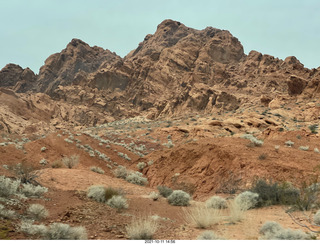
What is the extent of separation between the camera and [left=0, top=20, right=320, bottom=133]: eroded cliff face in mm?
61438

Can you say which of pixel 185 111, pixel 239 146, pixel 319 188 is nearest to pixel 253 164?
pixel 239 146

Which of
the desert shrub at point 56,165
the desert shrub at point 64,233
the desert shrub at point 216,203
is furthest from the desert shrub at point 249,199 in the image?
the desert shrub at point 56,165

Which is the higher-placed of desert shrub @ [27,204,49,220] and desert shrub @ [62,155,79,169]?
desert shrub @ [62,155,79,169]

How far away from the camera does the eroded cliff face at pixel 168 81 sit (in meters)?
61.4

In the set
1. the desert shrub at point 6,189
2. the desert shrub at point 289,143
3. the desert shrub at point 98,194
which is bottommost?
the desert shrub at point 98,194

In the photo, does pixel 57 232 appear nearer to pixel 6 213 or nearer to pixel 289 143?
pixel 6 213

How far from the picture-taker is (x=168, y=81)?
82562 mm

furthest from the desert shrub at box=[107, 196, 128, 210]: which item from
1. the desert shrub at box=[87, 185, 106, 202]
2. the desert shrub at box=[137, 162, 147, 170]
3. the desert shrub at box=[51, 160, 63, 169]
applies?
the desert shrub at box=[137, 162, 147, 170]

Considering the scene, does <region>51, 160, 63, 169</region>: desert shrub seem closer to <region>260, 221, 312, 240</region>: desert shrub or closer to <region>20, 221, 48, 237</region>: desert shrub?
<region>20, 221, 48, 237</region>: desert shrub

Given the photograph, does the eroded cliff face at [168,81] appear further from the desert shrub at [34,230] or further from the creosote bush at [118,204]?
the desert shrub at [34,230]

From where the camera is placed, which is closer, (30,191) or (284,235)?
(284,235)

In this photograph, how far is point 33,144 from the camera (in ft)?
59.4

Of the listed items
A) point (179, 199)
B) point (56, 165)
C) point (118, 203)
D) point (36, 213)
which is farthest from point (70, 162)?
point (36, 213)

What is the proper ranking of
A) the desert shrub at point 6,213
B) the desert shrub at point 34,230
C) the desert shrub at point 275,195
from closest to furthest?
the desert shrub at point 34,230 < the desert shrub at point 6,213 < the desert shrub at point 275,195
